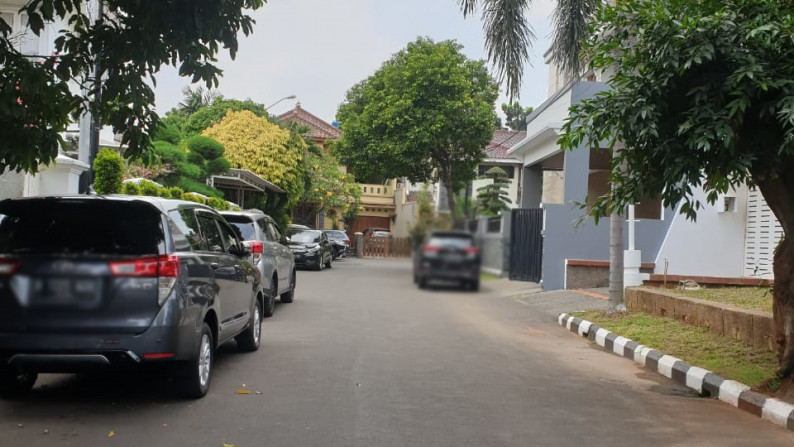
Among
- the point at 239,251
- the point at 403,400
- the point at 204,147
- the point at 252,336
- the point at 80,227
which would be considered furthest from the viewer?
the point at 204,147

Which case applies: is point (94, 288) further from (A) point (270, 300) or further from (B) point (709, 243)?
(B) point (709, 243)

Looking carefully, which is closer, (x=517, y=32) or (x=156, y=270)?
(x=156, y=270)

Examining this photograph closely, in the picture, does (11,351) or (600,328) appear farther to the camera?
(600,328)

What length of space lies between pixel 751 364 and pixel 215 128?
28286 mm

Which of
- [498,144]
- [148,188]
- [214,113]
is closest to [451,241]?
[498,144]

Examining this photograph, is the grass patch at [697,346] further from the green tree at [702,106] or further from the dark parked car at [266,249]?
the dark parked car at [266,249]

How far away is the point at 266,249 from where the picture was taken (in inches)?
480

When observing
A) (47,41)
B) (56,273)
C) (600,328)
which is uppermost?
(47,41)

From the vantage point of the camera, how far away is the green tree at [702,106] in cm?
637

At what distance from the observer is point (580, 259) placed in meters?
17.3

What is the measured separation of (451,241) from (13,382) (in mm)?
4432

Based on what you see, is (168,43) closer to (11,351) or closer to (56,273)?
(56,273)

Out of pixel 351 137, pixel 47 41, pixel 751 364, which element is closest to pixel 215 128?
pixel 47 41

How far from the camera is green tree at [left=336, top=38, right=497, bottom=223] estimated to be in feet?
20.5
